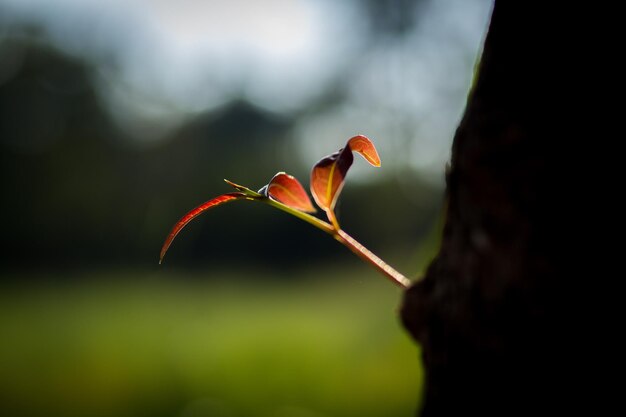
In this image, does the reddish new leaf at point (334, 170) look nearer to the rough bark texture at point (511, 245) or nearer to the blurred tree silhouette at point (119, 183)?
the rough bark texture at point (511, 245)

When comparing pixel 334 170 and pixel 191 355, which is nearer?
pixel 334 170

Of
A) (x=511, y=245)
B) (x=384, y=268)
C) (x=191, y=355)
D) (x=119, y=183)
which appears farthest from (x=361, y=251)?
(x=119, y=183)

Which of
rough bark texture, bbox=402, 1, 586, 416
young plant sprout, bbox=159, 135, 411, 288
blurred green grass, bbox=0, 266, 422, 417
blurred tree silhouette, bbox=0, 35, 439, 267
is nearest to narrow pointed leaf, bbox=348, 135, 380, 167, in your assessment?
young plant sprout, bbox=159, 135, 411, 288

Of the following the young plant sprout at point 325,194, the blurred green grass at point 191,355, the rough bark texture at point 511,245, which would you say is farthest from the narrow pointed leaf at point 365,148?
the blurred green grass at point 191,355

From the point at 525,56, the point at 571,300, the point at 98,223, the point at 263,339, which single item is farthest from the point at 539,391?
the point at 98,223

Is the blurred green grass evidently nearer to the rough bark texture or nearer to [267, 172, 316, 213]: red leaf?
[267, 172, 316, 213]: red leaf

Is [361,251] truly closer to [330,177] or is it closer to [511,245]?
[330,177]
